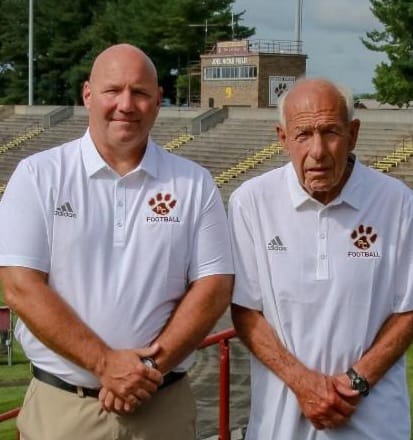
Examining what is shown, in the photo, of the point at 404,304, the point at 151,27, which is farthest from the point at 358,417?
the point at 151,27

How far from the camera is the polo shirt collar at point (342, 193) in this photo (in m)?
2.82

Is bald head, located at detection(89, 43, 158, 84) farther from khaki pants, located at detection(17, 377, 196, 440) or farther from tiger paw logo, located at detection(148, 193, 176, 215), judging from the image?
khaki pants, located at detection(17, 377, 196, 440)

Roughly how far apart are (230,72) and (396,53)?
24.8ft

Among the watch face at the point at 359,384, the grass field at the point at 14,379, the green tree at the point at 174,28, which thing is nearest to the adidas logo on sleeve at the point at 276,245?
the watch face at the point at 359,384

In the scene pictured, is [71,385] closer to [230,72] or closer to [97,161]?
[97,161]

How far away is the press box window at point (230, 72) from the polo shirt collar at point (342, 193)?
1459 inches

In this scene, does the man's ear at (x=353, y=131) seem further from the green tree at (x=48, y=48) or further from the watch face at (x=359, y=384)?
the green tree at (x=48, y=48)

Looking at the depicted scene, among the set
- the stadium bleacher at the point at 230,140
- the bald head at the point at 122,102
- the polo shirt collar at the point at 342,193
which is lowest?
the stadium bleacher at the point at 230,140

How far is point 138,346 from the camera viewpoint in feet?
8.95

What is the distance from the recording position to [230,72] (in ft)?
132

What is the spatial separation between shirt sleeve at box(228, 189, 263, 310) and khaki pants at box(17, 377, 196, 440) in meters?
0.33

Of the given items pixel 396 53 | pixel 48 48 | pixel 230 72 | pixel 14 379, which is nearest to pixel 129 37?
pixel 48 48

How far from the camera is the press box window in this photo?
130 feet

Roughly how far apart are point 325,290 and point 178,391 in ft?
1.79
